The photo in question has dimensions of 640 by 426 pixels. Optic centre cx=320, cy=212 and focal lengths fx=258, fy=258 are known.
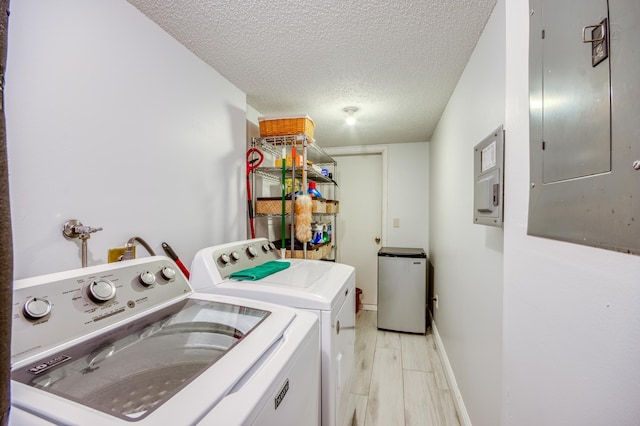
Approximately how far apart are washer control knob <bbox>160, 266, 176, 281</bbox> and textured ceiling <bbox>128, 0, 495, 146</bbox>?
1146 mm

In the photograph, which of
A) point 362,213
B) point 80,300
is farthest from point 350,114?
point 80,300

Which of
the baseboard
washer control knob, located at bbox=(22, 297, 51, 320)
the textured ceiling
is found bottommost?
the baseboard

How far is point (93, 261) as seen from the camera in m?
1.02

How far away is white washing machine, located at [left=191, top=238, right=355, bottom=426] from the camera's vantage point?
3.49 ft

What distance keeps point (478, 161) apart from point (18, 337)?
174 cm

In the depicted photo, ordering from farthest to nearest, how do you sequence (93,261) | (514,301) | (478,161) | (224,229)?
(224,229), (478,161), (93,261), (514,301)

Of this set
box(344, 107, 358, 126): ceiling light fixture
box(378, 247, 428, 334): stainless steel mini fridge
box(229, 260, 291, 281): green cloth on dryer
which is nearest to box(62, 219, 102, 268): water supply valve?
box(229, 260, 291, 281): green cloth on dryer

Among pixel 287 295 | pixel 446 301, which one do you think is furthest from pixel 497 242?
pixel 446 301

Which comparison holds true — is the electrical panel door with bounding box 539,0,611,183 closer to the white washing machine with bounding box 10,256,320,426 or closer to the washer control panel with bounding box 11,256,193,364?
the white washing machine with bounding box 10,256,320,426

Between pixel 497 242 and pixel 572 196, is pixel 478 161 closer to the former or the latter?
pixel 497 242

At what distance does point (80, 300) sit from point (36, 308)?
95 millimetres

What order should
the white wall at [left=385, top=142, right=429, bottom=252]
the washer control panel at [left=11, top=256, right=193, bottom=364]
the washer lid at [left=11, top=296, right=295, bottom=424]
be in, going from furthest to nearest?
the white wall at [left=385, top=142, right=429, bottom=252] < the washer control panel at [left=11, top=256, right=193, bottom=364] < the washer lid at [left=11, top=296, right=295, bottom=424]

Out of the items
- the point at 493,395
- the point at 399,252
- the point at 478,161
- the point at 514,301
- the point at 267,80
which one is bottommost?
the point at 493,395

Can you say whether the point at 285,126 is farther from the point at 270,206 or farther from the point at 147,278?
the point at 147,278
